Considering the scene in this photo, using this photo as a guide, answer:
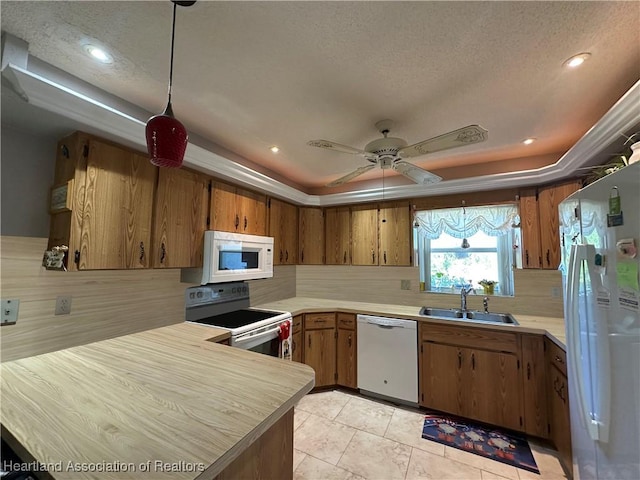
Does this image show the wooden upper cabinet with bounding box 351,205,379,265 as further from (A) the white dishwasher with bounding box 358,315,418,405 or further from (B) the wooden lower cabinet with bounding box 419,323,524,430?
(B) the wooden lower cabinet with bounding box 419,323,524,430

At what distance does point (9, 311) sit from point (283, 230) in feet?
7.41

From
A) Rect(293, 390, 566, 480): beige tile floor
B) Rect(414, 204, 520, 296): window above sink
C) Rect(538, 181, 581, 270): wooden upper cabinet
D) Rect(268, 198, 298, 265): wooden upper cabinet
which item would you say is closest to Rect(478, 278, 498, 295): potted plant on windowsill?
Rect(414, 204, 520, 296): window above sink

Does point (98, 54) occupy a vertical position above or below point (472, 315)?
above

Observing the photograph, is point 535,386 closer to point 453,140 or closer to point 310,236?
point 453,140

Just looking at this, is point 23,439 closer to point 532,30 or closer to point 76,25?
point 76,25

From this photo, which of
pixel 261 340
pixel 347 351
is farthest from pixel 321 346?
pixel 261 340

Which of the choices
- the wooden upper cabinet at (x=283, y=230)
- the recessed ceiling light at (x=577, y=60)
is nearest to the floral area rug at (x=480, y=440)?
the wooden upper cabinet at (x=283, y=230)

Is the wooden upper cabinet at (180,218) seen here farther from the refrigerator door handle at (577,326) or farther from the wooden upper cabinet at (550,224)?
the wooden upper cabinet at (550,224)

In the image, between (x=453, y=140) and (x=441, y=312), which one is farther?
(x=441, y=312)

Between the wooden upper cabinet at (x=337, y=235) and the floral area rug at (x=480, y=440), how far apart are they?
1.84 metres

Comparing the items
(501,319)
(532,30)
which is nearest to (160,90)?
(532,30)

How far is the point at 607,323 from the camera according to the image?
1.03 metres

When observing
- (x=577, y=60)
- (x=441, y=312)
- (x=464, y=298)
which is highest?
(x=577, y=60)

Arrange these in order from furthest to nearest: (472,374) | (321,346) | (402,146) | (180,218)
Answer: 1. (321,346)
2. (472,374)
3. (180,218)
4. (402,146)
